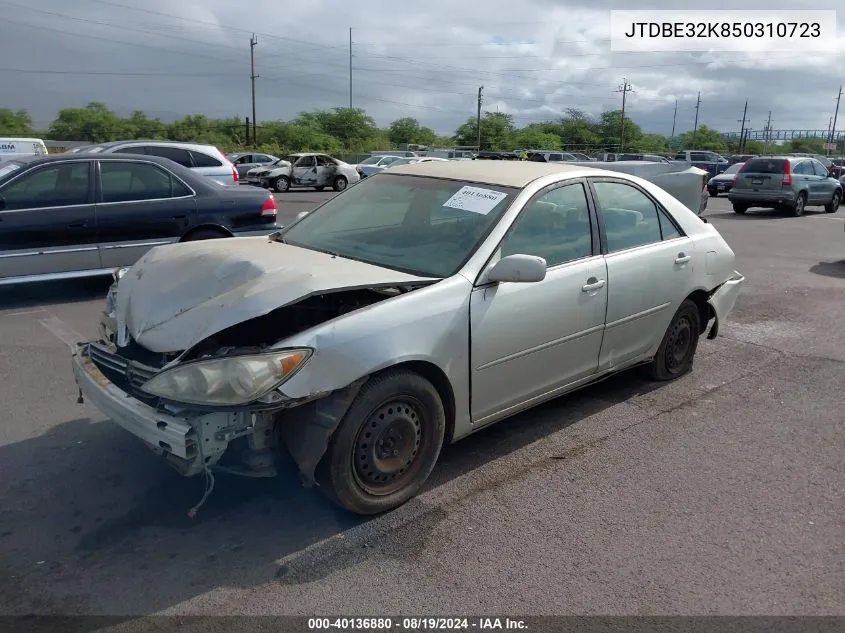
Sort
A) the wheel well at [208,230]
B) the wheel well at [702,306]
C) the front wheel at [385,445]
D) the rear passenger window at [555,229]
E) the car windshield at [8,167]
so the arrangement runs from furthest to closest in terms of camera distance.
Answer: the wheel well at [208,230], the car windshield at [8,167], the wheel well at [702,306], the rear passenger window at [555,229], the front wheel at [385,445]

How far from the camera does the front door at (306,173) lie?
29.4 metres

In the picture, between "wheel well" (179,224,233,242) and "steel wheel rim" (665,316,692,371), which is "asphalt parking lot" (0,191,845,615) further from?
"wheel well" (179,224,233,242)

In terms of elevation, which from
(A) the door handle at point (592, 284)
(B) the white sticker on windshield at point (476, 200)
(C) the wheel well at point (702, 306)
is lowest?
(C) the wheel well at point (702, 306)

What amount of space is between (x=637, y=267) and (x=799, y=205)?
18.1 metres

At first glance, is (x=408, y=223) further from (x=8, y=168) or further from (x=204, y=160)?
(x=204, y=160)

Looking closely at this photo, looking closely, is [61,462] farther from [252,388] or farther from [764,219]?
[764,219]

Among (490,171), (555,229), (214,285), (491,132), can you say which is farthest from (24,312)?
(491,132)

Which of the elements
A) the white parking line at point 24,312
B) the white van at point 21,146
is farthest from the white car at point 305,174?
the white parking line at point 24,312

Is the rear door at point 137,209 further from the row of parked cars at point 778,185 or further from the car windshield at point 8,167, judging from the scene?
the row of parked cars at point 778,185

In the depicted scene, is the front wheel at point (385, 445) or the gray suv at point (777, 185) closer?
the front wheel at point (385, 445)

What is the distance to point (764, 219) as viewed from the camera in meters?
19.1

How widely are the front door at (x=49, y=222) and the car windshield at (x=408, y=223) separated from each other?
160 inches

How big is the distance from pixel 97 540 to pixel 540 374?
2.40 meters

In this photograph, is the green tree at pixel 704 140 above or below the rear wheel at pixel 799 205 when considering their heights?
above
